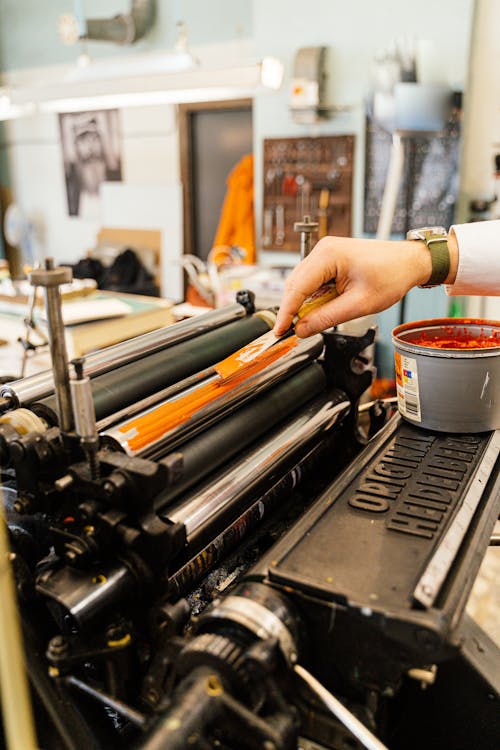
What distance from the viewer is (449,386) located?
1068mm

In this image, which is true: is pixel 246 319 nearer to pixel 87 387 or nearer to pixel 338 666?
pixel 87 387

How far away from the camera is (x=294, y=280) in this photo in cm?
111

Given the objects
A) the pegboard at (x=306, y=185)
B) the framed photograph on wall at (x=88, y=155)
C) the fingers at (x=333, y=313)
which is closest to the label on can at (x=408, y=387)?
the fingers at (x=333, y=313)

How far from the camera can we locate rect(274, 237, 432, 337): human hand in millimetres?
1110

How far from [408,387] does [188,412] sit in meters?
0.41

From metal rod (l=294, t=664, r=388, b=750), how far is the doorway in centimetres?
501

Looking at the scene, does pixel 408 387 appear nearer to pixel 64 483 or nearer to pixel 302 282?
pixel 302 282

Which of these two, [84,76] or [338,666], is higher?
[84,76]

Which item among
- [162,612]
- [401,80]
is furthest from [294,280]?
[401,80]

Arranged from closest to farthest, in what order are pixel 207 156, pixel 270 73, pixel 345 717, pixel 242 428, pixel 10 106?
pixel 345 717 → pixel 242 428 → pixel 270 73 → pixel 10 106 → pixel 207 156

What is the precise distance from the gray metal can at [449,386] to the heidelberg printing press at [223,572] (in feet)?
0.13

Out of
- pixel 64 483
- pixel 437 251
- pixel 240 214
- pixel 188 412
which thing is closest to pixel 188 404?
pixel 188 412

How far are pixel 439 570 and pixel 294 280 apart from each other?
0.57 m

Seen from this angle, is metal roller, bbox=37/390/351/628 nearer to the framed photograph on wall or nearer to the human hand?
the human hand
